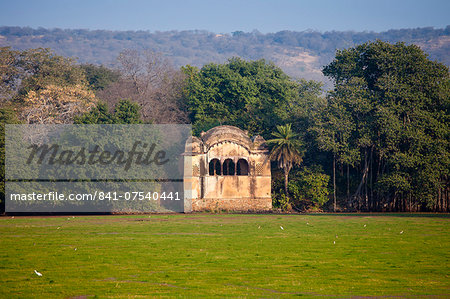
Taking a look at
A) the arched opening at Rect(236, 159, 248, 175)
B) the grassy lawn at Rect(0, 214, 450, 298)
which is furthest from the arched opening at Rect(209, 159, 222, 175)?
the grassy lawn at Rect(0, 214, 450, 298)

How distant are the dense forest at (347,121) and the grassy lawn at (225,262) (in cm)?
1756

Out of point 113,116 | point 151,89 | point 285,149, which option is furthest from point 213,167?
point 151,89

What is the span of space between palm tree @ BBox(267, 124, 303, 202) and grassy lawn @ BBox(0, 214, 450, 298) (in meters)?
18.6

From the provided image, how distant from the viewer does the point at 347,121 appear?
51188 millimetres

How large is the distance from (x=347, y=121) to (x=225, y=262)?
33525 millimetres

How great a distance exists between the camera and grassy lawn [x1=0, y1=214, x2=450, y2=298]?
612 inches

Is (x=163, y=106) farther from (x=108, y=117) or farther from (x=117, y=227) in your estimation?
(x=117, y=227)

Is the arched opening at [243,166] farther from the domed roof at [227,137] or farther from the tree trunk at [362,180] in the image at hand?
the tree trunk at [362,180]

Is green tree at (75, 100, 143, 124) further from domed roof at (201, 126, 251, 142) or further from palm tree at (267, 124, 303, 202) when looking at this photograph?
palm tree at (267, 124, 303, 202)

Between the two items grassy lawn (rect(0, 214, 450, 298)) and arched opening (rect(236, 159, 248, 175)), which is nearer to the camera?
grassy lawn (rect(0, 214, 450, 298))

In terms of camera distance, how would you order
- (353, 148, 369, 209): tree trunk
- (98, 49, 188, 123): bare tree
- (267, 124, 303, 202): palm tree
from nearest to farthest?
(267, 124, 303, 202): palm tree, (353, 148, 369, 209): tree trunk, (98, 49, 188, 123): bare tree

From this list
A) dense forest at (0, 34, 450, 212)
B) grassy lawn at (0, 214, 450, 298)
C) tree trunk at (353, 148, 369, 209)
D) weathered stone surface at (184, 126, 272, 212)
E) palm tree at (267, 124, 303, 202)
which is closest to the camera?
grassy lawn at (0, 214, 450, 298)

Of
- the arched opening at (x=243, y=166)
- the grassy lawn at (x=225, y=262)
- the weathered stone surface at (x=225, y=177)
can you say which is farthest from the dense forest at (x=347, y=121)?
the grassy lawn at (x=225, y=262)

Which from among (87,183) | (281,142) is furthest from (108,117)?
(281,142)
